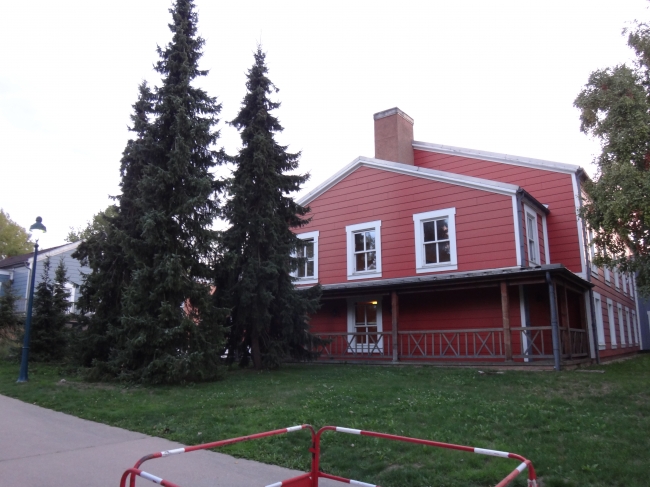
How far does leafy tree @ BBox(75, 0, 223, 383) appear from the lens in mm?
12977

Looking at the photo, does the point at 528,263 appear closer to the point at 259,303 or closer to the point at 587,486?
the point at 259,303

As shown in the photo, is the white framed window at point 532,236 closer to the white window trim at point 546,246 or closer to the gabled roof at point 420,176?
the gabled roof at point 420,176

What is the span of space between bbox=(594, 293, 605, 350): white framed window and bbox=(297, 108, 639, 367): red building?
80 millimetres

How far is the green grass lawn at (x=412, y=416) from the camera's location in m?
6.34

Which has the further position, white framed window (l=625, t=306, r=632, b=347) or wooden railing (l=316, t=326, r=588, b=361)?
white framed window (l=625, t=306, r=632, b=347)

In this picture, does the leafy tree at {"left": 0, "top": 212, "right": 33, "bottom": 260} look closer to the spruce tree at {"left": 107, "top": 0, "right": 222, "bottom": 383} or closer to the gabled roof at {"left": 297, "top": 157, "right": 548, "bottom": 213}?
the gabled roof at {"left": 297, "top": 157, "right": 548, "bottom": 213}

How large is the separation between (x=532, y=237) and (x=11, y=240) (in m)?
47.5

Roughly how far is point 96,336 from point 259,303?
4503 millimetres

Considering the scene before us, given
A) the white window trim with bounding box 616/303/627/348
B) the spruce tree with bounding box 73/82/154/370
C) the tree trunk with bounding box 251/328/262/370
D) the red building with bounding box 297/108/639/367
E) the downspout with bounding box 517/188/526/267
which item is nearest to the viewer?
the spruce tree with bounding box 73/82/154/370

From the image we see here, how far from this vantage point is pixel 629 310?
28.6m

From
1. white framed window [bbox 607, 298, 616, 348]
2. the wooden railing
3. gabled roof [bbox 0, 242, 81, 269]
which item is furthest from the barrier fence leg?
gabled roof [bbox 0, 242, 81, 269]

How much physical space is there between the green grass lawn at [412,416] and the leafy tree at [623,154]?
320 centimetres

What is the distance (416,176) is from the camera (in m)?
20.0

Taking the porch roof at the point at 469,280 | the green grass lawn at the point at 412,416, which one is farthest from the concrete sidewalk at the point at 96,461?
the porch roof at the point at 469,280
